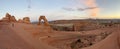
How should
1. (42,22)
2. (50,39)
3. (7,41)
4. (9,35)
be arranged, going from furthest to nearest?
(42,22) → (50,39) → (9,35) → (7,41)

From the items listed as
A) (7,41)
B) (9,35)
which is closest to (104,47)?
(7,41)

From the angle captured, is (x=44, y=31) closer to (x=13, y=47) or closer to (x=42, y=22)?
(x=42, y=22)

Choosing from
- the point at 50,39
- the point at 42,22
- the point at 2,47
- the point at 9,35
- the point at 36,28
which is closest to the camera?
the point at 2,47

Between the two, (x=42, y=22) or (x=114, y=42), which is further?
(x=42, y=22)

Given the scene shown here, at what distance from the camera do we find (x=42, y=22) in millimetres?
43969

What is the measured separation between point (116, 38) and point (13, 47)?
7.09m

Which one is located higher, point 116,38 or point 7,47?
point 116,38

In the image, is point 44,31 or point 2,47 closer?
point 2,47

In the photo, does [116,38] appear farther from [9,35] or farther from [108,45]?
[9,35]

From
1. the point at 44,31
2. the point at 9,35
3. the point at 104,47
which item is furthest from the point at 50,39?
the point at 104,47

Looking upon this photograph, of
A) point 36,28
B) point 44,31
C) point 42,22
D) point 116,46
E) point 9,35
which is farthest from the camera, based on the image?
point 42,22

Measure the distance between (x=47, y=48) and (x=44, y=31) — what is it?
18882 millimetres

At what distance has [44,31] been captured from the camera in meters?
34.8

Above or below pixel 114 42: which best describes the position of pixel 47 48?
below
